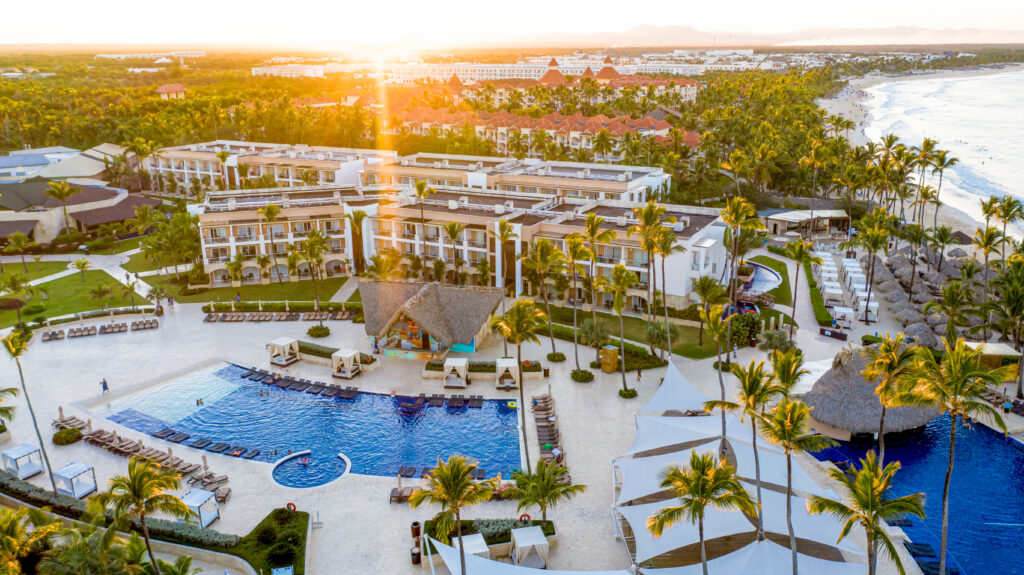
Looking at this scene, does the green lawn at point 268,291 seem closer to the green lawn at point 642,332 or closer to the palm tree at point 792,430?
the green lawn at point 642,332

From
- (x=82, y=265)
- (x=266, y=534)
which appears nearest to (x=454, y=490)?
(x=266, y=534)

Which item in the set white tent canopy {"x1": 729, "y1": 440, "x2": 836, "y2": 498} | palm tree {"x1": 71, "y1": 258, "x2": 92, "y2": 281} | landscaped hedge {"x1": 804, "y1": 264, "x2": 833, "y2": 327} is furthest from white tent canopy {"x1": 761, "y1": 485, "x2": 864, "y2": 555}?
palm tree {"x1": 71, "y1": 258, "x2": 92, "y2": 281}

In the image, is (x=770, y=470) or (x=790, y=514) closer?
(x=790, y=514)

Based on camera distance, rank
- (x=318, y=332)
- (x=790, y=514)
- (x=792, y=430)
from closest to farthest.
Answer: (x=792, y=430) → (x=790, y=514) → (x=318, y=332)

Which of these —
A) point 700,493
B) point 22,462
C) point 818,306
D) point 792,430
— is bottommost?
point 818,306

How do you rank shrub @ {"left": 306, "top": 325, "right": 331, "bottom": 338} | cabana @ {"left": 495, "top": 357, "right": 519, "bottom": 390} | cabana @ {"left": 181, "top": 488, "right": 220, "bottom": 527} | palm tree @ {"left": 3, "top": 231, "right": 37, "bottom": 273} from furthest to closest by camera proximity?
palm tree @ {"left": 3, "top": 231, "right": 37, "bottom": 273} → shrub @ {"left": 306, "top": 325, "right": 331, "bottom": 338} → cabana @ {"left": 495, "top": 357, "right": 519, "bottom": 390} → cabana @ {"left": 181, "top": 488, "right": 220, "bottom": 527}

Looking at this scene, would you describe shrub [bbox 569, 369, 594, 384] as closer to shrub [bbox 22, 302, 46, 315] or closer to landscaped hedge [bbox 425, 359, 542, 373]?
landscaped hedge [bbox 425, 359, 542, 373]

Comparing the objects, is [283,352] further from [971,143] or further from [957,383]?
[971,143]
